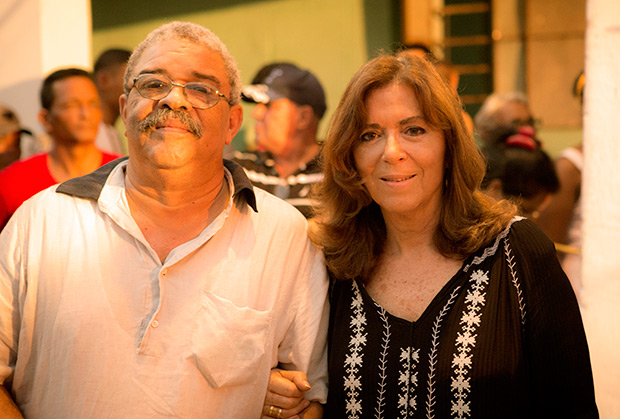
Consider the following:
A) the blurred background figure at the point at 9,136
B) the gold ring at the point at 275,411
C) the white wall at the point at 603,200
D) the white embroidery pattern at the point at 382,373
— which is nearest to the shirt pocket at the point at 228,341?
the gold ring at the point at 275,411

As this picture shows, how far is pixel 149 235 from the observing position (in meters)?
2.69

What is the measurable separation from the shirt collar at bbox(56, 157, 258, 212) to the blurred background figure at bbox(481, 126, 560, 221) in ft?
5.86

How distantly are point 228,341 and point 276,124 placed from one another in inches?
97.5

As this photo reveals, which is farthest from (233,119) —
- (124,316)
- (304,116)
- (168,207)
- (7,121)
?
(7,121)

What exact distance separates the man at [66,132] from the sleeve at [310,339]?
6.63 feet

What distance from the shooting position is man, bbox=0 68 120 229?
164 inches

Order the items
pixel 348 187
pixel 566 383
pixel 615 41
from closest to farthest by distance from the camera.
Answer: pixel 566 383, pixel 348 187, pixel 615 41

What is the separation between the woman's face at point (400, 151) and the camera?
8.63ft

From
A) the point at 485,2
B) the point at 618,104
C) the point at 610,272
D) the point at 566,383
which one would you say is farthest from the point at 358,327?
the point at 485,2

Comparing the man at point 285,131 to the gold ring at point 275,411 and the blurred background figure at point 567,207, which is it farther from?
the gold ring at point 275,411

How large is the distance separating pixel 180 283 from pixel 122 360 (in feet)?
1.08

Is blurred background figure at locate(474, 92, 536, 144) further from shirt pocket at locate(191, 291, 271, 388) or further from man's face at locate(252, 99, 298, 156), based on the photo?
shirt pocket at locate(191, 291, 271, 388)

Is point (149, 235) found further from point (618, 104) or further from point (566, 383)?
point (618, 104)

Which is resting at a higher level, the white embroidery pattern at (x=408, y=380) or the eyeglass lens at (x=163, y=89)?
the eyeglass lens at (x=163, y=89)
